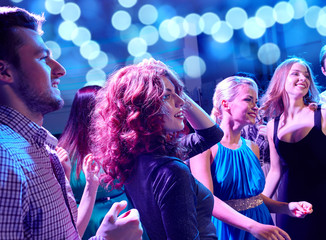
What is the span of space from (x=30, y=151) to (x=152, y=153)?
1.35ft

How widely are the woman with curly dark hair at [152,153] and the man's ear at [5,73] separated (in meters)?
0.39

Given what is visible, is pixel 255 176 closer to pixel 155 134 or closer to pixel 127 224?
pixel 155 134

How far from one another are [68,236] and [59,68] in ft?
1.63

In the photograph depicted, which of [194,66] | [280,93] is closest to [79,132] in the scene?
[280,93]

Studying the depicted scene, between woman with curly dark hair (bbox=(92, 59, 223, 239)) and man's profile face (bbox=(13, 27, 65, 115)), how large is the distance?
0.93 ft

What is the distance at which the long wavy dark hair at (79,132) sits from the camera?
166 centimetres

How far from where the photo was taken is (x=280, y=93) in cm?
205

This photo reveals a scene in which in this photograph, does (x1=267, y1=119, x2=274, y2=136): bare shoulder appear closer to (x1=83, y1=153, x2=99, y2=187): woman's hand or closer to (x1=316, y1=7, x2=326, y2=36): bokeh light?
(x1=83, y1=153, x2=99, y2=187): woman's hand

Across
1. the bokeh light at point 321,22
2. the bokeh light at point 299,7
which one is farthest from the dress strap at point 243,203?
the bokeh light at point 299,7

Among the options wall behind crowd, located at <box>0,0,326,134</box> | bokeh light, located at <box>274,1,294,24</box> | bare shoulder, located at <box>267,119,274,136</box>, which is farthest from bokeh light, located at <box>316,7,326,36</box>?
bare shoulder, located at <box>267,119,274,136</box>

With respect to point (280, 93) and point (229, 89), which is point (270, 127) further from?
point (229, 89)

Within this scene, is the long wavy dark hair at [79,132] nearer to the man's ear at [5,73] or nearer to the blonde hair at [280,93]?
the man's ear at [5,73]

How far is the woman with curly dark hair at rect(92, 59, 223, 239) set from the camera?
0.87 m

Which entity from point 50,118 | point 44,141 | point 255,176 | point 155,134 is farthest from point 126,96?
point 50,118
